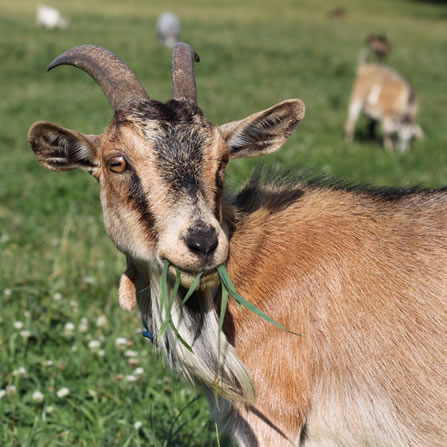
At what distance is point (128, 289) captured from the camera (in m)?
3.01

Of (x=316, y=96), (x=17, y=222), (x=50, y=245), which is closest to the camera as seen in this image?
(x=50, y=245)

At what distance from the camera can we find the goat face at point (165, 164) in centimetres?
246

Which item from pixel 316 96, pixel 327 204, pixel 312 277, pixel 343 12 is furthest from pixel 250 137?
pixel 343 12

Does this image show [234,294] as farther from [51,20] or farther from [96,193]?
[51,20]

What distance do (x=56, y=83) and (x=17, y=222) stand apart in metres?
10.3

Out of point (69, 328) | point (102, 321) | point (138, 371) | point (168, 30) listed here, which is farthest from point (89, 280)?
point (168, 30)

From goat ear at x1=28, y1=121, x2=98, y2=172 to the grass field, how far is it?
420 mm

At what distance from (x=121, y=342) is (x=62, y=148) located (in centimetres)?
164

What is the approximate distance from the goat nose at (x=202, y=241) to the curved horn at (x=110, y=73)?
83cm

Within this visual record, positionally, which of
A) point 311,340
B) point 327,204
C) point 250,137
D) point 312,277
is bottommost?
point 311,340

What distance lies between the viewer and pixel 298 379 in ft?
8.85

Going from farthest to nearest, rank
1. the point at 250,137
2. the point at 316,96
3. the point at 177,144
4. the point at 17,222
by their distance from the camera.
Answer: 1. the point at 316,96
2. the point at 17,222
3. the point at 250,137
4. the point at 177,144

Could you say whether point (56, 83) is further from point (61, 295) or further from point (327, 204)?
point (327, 204)

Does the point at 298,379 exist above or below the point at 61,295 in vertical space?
above
